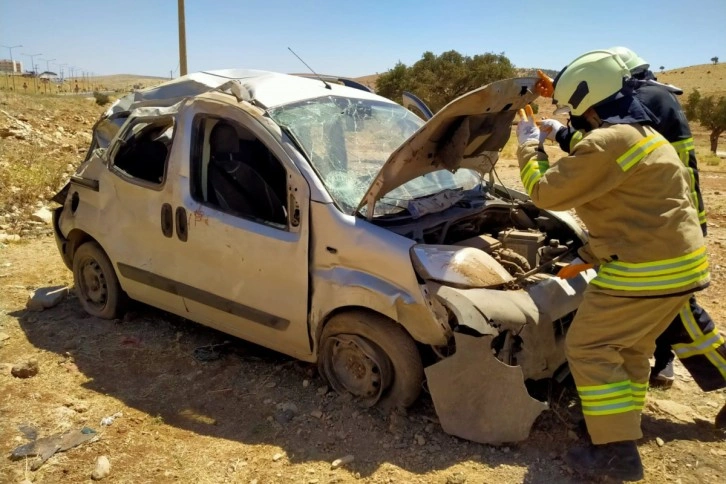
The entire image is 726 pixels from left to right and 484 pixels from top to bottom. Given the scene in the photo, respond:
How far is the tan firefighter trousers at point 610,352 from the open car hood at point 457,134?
45.1 inches

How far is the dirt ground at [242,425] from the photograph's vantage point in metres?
3.01

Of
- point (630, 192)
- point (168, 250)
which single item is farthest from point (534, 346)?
point (168, 250)

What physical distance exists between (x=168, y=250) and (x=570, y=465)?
287 centimetres

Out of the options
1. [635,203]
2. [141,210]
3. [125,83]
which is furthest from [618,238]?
[125,83]

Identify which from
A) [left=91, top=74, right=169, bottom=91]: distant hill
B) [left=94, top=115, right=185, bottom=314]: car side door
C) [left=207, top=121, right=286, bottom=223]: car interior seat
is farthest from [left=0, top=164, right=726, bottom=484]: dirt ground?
[left=91, top=74, right=169, bottom=91]: distant hill

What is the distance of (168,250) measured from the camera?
4102mm

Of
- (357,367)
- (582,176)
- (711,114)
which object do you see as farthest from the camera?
(711,114)

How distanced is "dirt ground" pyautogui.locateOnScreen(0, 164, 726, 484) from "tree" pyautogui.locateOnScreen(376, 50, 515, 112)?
24466 millimetres

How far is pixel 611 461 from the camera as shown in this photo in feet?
9.44

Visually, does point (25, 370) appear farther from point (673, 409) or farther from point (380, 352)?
point (673, 409)

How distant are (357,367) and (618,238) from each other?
62.9 inches

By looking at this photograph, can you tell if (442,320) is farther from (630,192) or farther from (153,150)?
(153,150)

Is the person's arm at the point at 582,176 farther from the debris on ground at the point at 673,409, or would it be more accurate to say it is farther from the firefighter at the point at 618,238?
the debris on ground at the point at 673,409

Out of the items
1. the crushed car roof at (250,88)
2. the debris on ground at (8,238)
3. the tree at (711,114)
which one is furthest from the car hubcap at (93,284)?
the tree at (711,114)
